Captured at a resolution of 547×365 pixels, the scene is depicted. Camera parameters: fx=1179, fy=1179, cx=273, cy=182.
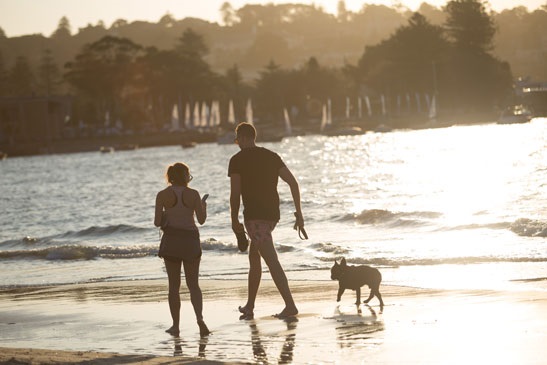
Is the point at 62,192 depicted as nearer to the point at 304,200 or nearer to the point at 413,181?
the point at 413,181

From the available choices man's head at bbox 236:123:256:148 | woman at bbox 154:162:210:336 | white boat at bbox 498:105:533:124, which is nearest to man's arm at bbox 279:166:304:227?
man's head at bbox 236:123:256:148

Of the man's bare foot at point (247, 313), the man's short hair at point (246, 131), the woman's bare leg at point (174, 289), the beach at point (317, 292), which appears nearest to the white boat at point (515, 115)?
the beach at point (317, 292)

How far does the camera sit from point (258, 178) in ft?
39.9

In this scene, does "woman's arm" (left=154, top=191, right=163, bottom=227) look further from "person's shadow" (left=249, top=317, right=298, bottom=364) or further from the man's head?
"person's shadow" (left=249, top=317, right=298, bottom=364)

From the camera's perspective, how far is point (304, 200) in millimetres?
42000

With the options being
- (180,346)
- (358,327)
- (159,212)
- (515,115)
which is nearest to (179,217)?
(159,212)

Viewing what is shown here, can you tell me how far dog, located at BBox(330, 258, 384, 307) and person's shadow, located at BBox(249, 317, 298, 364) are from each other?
3.00 feet

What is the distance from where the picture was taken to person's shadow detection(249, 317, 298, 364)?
9.86m

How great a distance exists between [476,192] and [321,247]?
18.0 metres

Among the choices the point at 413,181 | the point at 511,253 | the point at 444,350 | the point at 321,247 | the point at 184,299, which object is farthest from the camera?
the point at 413,181

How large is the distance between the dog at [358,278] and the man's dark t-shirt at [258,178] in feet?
3.62

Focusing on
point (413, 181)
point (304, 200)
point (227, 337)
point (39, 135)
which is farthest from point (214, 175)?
point (39, 135)

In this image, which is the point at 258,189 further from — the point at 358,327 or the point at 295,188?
the point at 358,327

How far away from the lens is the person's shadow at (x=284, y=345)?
986cm
